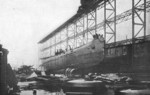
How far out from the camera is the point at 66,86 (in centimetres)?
1097

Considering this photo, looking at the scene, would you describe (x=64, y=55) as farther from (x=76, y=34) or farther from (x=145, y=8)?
(x=145, y=8)

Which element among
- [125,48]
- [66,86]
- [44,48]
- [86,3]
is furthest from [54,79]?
[44,48]

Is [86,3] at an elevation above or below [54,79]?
above

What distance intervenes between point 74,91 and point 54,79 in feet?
31.8

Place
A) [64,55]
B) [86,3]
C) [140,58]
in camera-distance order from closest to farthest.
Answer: [140,58]
[86,3]
[64,55]

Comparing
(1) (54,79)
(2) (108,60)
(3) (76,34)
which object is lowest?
(1) (54,79)


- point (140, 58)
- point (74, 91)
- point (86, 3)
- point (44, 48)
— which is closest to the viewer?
point (74, 91)

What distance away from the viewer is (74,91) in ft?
34.4

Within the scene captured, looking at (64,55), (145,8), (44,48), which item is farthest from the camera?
(44,48)

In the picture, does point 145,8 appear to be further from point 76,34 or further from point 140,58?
point 76,34

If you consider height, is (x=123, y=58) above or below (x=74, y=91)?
above

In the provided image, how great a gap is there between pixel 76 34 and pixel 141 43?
18658mm

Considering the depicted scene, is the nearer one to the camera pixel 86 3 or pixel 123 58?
pixel 123 58

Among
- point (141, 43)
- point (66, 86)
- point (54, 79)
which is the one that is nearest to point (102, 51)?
Answer: point (141, 43)
